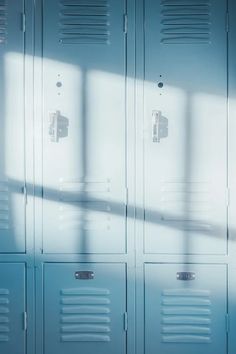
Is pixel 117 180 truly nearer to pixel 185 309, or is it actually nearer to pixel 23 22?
pixel 185 309

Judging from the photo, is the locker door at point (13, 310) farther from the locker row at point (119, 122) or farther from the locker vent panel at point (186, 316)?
the locker vent panel at point (186, 316)

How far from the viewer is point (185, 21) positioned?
274 cm

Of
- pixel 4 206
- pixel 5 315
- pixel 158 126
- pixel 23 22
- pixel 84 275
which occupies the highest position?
pixel 23 22

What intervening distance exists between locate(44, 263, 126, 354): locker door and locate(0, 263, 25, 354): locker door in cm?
14

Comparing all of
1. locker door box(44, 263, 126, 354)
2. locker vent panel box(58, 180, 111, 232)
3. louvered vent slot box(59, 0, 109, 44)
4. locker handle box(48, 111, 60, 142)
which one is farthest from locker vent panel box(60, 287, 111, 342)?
louvered vent slot box(59, 0, 109, 44)

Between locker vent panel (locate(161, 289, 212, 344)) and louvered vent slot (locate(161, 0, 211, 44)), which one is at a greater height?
louvered vent slot (locate(161, 0, 211, 44))

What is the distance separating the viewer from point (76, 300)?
110 inches

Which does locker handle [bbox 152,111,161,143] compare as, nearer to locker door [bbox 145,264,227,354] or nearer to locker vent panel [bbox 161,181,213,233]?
locker vent panel [bbox 161,181,213,233]

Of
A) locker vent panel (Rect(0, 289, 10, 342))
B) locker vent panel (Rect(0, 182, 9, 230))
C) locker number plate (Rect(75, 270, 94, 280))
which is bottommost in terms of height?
locker vent panel (Rect(0, 289, 10, 342))

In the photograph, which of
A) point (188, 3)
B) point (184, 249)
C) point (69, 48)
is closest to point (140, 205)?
point (184, 249)

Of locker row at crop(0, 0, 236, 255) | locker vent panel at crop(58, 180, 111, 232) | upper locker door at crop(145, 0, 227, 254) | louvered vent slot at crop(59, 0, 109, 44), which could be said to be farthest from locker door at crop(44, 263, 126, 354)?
louvered vent slot at crop(59, 0, 109, 44)

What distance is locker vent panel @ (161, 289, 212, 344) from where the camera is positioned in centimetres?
276

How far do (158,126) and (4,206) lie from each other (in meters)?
1.02

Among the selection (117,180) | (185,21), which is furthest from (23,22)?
(117,180)
